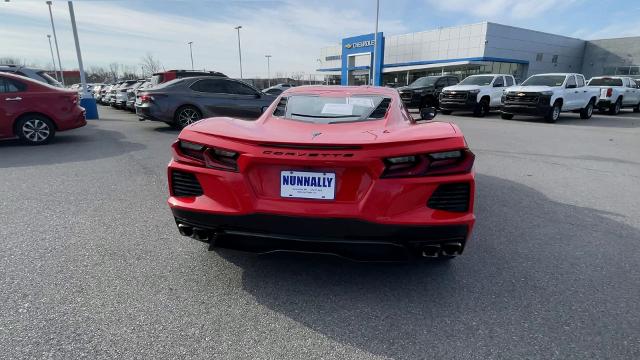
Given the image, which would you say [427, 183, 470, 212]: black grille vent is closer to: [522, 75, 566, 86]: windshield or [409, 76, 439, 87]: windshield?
[522, 75, 566, 86]: windshield

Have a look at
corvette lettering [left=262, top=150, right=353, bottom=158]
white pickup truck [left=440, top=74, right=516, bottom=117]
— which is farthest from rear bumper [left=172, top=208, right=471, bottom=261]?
→ white pickup truck [left=440, top=74, right=516, bottom=117]

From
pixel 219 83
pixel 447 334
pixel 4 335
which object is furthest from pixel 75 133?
pixel 447 334

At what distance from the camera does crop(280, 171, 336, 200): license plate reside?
84.3 inches

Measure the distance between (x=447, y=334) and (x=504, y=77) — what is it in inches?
708

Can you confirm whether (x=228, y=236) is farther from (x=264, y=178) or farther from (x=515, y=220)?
(x=515, y=220)

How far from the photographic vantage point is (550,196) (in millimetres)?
4762

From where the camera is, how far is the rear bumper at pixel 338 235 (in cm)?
213

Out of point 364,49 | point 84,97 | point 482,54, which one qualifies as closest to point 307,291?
point 84,97

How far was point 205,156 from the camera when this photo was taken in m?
2.35

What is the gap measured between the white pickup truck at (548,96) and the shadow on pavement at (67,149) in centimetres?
1334

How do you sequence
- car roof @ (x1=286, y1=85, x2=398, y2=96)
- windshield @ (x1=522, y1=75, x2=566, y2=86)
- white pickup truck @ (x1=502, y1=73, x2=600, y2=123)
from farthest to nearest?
windshield @ (x1=522, y1=75, x2=566, y2=86)
white pickup truck @ (x1=502, y1=73, x2=600, y2=123)
car roof @ (x1=286, y1=85, x2=398, y2=96)

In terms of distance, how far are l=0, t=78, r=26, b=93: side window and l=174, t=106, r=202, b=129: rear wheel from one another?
3.39 meters

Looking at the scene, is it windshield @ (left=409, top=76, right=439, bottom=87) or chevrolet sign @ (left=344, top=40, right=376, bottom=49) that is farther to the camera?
chevrolet sign @ (left=344, top=40, right=376, bottom=49)

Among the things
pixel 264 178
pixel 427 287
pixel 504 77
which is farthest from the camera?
pixel 504 77
